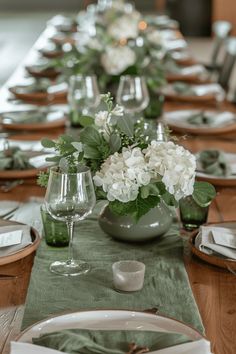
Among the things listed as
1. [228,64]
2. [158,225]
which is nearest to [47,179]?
[158,225]

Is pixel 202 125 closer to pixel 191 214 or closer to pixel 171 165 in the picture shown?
pixel 191 214

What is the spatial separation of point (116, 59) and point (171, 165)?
2.01 m

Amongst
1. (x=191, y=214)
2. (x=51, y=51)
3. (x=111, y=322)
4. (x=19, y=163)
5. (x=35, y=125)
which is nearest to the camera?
(x=111, y=322)

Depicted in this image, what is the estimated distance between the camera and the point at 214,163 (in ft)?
8.53

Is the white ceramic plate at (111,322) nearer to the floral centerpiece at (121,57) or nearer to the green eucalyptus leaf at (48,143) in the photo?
the green eucalyptus leaf at (48,143)

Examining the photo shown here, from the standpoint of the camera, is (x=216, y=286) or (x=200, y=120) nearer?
(x=216, y=286)

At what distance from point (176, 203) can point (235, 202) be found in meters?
0.54

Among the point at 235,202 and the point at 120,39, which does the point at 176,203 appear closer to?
the point at 235,202

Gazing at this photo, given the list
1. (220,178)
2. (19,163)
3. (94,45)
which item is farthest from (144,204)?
(94,45)

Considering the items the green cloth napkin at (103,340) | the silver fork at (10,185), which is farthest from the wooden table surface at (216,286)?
the green cloth napkin at (103,340)

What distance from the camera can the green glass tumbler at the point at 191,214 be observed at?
215cm

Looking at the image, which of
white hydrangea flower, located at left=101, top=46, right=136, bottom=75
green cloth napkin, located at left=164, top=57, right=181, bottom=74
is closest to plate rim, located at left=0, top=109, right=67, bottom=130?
white hydrangea flower, located at left=101, top=46, right=136, bottom=75

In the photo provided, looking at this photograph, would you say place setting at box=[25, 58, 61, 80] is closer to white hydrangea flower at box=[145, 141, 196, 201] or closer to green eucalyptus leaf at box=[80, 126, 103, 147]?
green eucalyptus leaf at box=[80, 126, 103, 147]

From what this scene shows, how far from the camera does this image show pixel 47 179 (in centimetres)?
194
